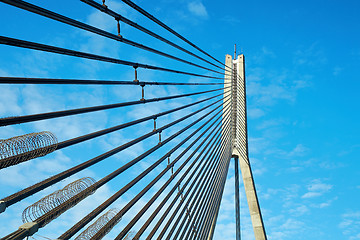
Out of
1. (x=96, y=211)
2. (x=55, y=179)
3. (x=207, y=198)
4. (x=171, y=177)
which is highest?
(x=55, y=179)

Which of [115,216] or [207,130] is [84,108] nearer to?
[115,216]

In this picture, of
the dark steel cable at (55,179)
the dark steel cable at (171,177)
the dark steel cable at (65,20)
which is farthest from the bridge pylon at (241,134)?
the dark steel cable at (55,179)

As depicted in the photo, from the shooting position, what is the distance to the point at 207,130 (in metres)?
7.84

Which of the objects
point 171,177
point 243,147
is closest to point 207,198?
point 171,177

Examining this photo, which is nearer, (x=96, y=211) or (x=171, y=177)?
(x=96, y=211)

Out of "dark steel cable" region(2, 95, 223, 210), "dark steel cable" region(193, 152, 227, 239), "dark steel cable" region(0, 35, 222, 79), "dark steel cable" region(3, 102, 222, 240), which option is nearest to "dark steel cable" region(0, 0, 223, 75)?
"dark steel cable" region(0, 35, 222, 79)

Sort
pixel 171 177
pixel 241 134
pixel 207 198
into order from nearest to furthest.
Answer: pixel 171 177 → pixel 207 198 → pixel 241 134

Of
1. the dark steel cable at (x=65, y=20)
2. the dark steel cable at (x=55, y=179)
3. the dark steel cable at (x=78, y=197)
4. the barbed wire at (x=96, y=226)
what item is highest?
the dark steel cable at (x=65, y=20)

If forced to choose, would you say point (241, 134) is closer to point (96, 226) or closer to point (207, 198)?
point (207, 198)

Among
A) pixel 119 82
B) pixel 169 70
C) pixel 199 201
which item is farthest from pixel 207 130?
pixel 119 82

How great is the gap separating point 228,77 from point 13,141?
11.7 meters

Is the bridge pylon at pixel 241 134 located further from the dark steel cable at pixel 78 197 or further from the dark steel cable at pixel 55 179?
the dark steel cable at pixel 55 179

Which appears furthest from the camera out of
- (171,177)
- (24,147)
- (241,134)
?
(241,134)

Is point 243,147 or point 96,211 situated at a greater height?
point 96,211
